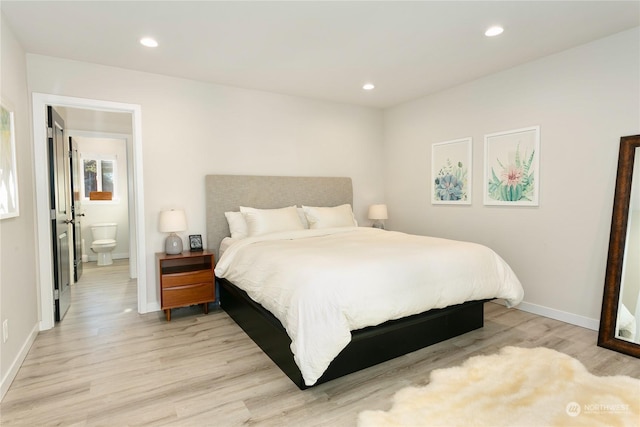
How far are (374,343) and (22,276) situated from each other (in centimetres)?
281

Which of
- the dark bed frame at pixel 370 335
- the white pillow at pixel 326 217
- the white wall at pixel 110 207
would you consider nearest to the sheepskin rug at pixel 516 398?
the dark bed frame at pixel 370 335

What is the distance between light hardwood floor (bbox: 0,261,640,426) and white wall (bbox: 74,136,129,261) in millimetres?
3800

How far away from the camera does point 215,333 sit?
3199mm

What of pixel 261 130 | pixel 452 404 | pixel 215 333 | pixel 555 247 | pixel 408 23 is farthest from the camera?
pixel 261 130

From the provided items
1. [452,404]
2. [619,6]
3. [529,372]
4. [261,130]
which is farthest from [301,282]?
[619,6]

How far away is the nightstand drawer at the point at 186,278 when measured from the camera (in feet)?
11.4

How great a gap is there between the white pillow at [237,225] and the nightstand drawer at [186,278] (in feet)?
1.69

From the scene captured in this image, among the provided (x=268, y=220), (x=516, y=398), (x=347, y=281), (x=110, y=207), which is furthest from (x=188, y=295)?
(x=110, y=207)

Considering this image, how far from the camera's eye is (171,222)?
3576 mm

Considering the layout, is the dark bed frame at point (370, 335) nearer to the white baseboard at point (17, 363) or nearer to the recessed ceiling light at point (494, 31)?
the white baseboard at point (17, 363)

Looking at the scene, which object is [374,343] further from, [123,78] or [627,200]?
[123,78]

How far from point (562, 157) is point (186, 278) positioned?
390 centimetres

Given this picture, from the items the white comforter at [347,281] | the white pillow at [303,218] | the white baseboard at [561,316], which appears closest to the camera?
the white comforter at [347,281]

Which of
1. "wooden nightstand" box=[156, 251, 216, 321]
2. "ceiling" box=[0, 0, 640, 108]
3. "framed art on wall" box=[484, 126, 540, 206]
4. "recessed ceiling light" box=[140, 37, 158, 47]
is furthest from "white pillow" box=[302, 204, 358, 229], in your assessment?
"recessed ceiling light" box=[140, 37, 158, 47]
